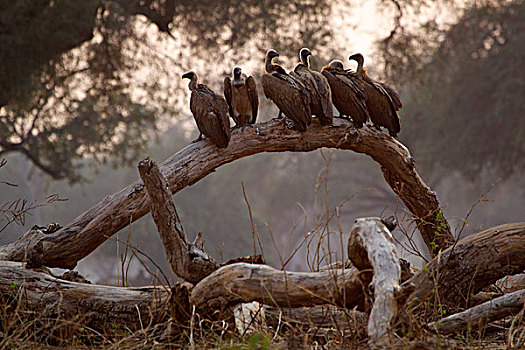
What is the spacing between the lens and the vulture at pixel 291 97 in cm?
609

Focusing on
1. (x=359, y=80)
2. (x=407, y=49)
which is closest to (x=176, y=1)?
(x=407, y=49)

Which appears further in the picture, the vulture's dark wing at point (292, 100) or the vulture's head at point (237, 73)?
the vulture's head at point (237, 73)

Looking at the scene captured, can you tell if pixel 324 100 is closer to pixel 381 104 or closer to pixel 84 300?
pixel 381 104

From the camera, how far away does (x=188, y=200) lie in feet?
100

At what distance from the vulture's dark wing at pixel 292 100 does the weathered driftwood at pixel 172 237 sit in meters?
2.01

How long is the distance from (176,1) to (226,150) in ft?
26.7

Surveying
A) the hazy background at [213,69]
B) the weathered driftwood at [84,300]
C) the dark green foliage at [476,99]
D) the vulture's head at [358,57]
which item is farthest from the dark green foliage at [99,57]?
the weathered driftwood at [84,300]

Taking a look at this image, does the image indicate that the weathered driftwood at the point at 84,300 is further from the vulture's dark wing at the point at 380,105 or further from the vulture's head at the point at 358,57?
the vulture's head at the point at 358,57

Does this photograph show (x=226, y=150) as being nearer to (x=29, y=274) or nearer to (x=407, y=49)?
(x=29, y=274)

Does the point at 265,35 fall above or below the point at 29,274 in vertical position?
above

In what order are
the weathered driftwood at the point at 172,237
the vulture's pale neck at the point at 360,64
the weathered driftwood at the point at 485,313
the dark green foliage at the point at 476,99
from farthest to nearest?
the dark green foliage at the point at 476,99
the vulture's pale neck at the point at 360,64
the weathered driftwood at the point at 172,237
the weathered driftwood at the point at 485,313

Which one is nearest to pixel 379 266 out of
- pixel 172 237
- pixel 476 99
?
pixel 172 237

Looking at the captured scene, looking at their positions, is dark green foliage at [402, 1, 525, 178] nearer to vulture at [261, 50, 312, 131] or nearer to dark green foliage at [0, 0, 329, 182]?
dark green foliage at [0, 0, 329, 182]

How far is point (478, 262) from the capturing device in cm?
475
